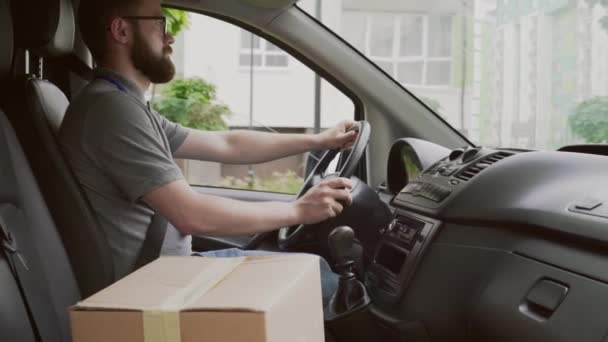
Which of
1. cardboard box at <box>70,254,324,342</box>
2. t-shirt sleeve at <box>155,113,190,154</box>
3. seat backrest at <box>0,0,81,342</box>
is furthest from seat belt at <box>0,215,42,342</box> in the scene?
t-shirt sleeve at <box>155,113,190,154</box>

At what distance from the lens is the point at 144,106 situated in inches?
78.3

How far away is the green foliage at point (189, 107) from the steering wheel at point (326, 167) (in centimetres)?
604

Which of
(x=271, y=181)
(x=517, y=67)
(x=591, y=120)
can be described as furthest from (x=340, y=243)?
(x=517, y=67)

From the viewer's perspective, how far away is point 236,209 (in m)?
1.92

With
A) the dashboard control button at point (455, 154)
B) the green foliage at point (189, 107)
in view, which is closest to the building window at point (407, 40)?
the green foliage at point (189, 107)

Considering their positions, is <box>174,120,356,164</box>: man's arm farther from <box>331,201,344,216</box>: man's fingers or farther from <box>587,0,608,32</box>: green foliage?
<box>587,0,608,32</box>: green foliage

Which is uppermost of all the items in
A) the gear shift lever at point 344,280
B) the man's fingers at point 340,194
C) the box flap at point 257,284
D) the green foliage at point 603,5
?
the green foliage at point 603,5

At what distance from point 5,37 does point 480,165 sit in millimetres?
1146

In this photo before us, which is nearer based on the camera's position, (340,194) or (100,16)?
(340,194)

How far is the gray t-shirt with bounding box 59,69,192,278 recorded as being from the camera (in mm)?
1860

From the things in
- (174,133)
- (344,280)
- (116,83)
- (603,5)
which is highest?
(603,5)

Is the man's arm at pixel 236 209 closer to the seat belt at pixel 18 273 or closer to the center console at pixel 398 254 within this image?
the center console at pixel 398 254

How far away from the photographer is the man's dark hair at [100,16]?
211 cm

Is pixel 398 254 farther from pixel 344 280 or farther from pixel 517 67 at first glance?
pixel 517 67
